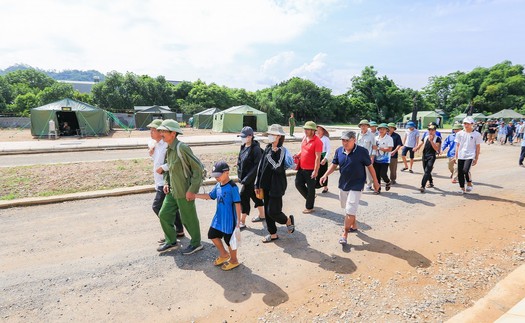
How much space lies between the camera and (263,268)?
386 cm

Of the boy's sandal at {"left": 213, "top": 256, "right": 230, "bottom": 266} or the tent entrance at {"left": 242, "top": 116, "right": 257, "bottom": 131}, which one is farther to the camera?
the tent entrance at {"left": 242, "top": 116, "right": 257, "bottom": 131}

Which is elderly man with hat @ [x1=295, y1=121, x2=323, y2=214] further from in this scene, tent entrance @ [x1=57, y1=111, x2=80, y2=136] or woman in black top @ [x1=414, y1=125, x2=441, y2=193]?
tent entrance @ [x1=57, y1=111, x2=80, y2=136]

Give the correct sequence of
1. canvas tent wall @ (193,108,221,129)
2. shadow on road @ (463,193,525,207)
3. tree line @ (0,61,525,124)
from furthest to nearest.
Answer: tree line @ (0,61,525,124) < canvas tent wall @ (193,108,221,129) < shadow on road @ (463,193,525,207)

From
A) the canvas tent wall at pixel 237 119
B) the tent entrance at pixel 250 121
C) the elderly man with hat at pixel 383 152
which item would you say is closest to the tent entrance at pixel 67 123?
the canvas tent wall at pixel 237 119

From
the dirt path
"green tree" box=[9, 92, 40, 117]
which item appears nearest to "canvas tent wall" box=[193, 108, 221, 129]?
"green tree" box=[9, 92, 40, 117]

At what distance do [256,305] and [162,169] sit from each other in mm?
2305

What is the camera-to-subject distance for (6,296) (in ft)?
10.7

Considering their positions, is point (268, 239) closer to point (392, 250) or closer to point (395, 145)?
point (392, 250)

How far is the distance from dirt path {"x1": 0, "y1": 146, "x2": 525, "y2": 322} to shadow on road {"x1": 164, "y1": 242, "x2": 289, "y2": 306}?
0.05ft

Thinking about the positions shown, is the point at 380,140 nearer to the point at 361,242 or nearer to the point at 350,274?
the point at 361,242

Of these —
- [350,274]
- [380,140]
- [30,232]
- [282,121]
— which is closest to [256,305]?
[350,274]

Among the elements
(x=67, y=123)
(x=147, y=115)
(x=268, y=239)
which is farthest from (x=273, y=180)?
(x=147, y=115)

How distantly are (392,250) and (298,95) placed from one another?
47366 millimetres

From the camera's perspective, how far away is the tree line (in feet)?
144
